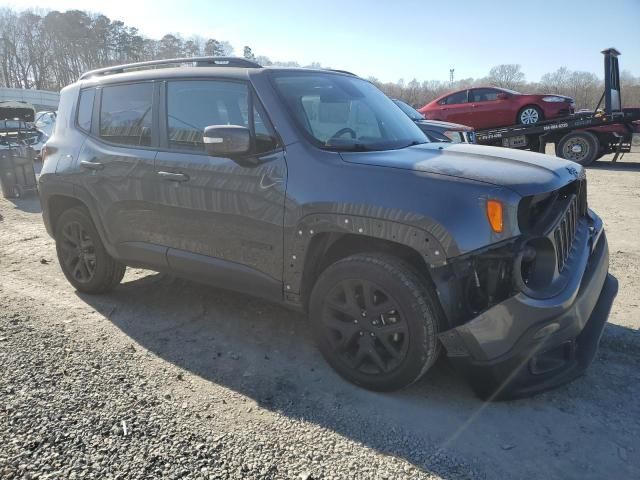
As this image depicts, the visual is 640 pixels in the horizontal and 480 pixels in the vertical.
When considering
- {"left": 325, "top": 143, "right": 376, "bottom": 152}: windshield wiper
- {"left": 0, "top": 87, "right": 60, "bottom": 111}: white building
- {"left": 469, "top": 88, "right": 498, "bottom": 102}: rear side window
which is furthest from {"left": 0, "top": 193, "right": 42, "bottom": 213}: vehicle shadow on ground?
{"left": 0, "top": 87, "right": 60, "bottom": 111}: white building

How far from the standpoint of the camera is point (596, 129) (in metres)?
13.3

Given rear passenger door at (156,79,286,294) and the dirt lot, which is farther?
rear passenger door at (156,79,286,294)

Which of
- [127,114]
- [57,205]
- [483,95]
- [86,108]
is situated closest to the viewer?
[127,114]

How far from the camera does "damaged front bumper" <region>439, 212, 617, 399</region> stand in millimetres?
2512

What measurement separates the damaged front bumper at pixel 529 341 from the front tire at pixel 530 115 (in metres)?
13.1

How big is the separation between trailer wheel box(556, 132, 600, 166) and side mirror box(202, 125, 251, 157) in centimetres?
1268

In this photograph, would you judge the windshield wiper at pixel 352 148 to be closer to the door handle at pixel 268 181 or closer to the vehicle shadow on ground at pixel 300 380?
the door handle at pixel 268 181

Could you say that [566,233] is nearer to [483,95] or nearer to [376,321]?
[376,321]

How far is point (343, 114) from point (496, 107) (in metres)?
12.9

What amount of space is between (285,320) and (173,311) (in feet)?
3.33

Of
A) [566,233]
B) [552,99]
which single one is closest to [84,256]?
[566,233]

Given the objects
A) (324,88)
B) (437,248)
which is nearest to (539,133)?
(324,88)

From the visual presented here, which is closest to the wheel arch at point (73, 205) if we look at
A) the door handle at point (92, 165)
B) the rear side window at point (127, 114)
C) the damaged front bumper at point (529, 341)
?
the door handle at point (92, 165)

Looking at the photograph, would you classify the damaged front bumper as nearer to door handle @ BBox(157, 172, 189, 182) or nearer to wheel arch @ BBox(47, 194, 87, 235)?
door handle @ BBox(157, 172, 189, 182)
